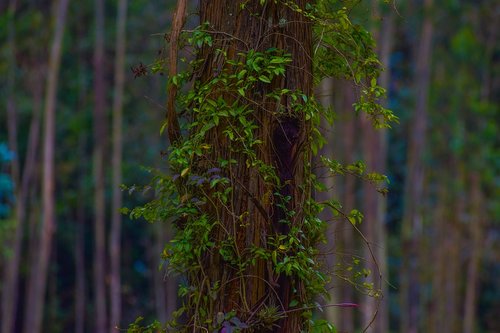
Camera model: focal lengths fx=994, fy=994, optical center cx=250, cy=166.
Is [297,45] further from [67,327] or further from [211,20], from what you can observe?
[67,327]

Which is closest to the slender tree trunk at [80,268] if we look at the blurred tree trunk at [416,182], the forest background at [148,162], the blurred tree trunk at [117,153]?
the forest background at [148,162]

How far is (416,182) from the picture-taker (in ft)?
68.5

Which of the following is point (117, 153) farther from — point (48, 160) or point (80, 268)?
point (80, 268)

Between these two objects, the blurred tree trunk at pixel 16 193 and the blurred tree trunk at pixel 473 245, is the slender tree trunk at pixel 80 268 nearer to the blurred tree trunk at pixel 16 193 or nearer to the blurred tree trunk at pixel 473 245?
the blurred tree trunk at pixel 16 193

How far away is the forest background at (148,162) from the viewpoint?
803 inches

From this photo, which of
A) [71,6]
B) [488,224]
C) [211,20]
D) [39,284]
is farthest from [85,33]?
[211,20]

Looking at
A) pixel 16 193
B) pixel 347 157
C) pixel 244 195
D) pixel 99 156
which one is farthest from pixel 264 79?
pixel 99 156

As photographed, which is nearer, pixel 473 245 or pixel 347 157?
pixel 347 157

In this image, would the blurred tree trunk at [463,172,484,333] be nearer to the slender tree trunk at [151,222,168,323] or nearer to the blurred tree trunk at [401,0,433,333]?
the blurred tree trunk at [401,0,433,333]

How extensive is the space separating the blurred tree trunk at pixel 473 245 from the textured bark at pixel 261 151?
2145 cm

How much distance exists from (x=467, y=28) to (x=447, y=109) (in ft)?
6.79

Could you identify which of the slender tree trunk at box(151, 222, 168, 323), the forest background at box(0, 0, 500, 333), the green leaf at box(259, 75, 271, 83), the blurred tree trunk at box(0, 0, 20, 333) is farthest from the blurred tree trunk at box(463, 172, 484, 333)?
the green leaf at box(259, 75, 271, 83)

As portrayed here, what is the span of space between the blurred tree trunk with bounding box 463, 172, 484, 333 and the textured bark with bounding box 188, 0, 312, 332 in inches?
845

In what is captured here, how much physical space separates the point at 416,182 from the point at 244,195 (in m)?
18.3
